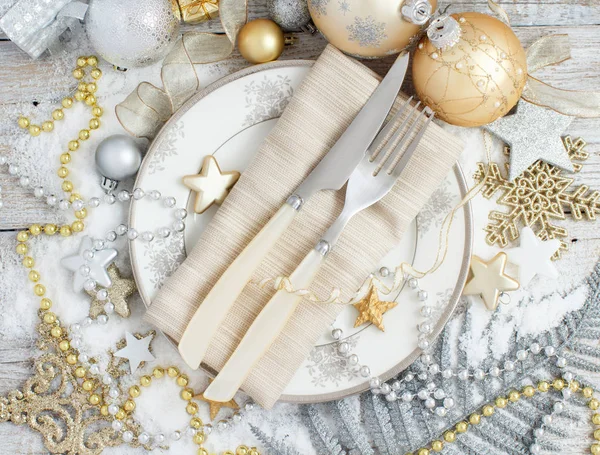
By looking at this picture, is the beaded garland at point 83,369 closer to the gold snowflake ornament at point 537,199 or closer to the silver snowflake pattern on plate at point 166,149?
the silver snowflake pattern on plate at point 166,149

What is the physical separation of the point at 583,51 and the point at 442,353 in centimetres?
47

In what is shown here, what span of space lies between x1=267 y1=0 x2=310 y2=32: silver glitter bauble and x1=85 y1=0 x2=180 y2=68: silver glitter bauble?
133 mm

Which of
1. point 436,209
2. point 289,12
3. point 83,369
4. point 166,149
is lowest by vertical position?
point 83,369

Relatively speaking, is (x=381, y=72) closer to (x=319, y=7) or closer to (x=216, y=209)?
(x=319, y=7)

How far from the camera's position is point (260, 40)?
838 mm

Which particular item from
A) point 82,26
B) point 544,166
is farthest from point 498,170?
point 82,26

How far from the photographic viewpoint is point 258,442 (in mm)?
890

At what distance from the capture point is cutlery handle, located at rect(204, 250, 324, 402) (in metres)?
0.77

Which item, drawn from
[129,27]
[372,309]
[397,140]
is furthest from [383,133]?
[129,27]

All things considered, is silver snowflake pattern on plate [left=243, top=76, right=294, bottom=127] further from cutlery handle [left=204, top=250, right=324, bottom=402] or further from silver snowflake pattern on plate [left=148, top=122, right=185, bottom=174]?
cutlery handle [left=204, top=250, right=324, bottom=402]

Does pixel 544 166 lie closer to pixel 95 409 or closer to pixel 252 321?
pixel 252 321

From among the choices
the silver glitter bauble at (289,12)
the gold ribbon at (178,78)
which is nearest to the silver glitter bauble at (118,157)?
the gold ribbon at (178,78)

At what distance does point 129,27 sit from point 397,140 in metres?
0.36

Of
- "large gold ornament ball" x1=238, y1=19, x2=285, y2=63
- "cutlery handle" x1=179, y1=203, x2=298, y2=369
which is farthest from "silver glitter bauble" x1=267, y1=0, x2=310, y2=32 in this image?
"cutlery handle" x1=179, y1=203, x2=298, y2=369
